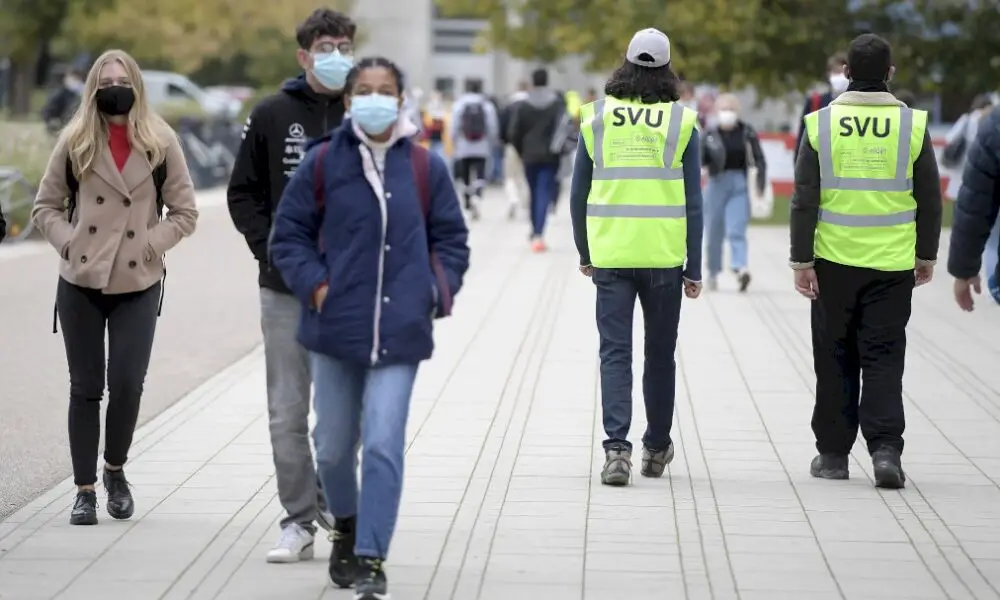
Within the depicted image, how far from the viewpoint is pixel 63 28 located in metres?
46.7

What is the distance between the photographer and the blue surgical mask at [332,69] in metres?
6.45

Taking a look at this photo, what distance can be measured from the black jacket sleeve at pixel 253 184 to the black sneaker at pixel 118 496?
120cm

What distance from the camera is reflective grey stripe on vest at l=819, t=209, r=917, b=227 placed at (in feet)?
26.1

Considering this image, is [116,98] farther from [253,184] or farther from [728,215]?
[728,215]

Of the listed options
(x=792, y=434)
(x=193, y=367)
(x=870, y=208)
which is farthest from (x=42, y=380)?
(x=870, y=208)

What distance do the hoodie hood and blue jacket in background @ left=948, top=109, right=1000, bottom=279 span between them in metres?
13.0

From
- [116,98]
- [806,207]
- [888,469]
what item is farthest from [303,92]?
[888,469]

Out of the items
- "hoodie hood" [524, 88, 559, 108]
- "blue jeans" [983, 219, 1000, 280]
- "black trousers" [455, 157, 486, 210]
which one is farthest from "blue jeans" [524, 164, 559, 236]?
"blue jeans" [983, 219, 1000, 280]

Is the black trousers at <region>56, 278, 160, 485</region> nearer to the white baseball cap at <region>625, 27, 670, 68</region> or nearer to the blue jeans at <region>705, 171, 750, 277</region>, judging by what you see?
the white baseball cap at <region>625, 27, 670, 68</region>

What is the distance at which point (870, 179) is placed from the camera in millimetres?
7988

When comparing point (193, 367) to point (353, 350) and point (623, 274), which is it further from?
point (353, 350)

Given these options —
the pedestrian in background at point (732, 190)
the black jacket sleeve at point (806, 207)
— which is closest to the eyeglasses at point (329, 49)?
the black jacket sleeve at point (806, 207)

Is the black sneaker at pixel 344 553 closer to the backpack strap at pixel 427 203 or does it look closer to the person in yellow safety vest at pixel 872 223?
the backpack strap at pixel 427 203

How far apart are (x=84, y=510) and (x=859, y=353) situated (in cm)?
312
